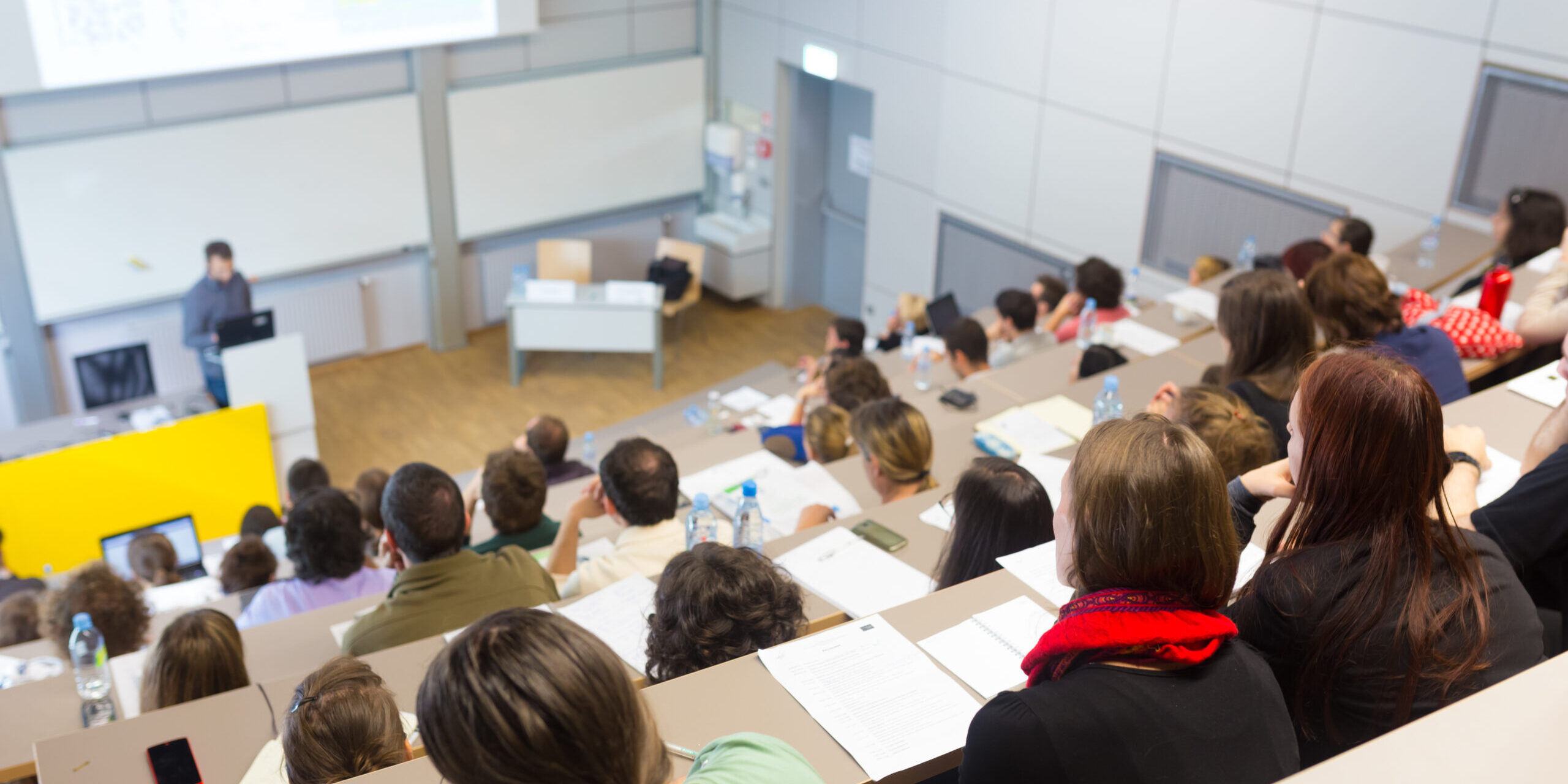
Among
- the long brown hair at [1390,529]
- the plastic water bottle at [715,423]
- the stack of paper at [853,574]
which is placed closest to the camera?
the long brown hair at [1390,529]

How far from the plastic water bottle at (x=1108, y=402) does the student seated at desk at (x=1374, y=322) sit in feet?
2.49

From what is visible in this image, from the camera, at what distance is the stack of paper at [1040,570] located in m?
2.19

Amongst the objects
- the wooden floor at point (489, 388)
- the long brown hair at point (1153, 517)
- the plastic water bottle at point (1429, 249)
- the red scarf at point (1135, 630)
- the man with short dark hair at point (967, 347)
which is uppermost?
the long brown hair at point (1153, 517)

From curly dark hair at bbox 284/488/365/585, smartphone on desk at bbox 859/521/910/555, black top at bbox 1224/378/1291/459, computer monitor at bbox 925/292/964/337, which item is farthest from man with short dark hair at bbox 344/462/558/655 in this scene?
computer monitor at bbox 925/292/964/337

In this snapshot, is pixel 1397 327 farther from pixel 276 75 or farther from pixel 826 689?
pixel 276 75

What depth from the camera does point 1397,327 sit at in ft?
11.6

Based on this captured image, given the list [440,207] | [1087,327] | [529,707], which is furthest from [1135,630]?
[440,207]

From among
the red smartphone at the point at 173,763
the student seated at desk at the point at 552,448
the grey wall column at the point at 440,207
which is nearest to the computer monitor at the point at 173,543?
the student seated at desk at the point at 552,448

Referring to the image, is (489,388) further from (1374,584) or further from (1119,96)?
(1374,584)

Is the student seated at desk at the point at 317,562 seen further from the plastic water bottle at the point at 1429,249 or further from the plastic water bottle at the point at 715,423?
the plastic water bottle at the point at 1429,249

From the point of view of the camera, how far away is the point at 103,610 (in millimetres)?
3475

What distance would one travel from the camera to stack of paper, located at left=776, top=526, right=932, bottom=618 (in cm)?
259

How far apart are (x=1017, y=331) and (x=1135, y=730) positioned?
4.86 metres

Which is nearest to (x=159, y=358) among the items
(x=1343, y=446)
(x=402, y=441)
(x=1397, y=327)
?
(x=402, y=441)
